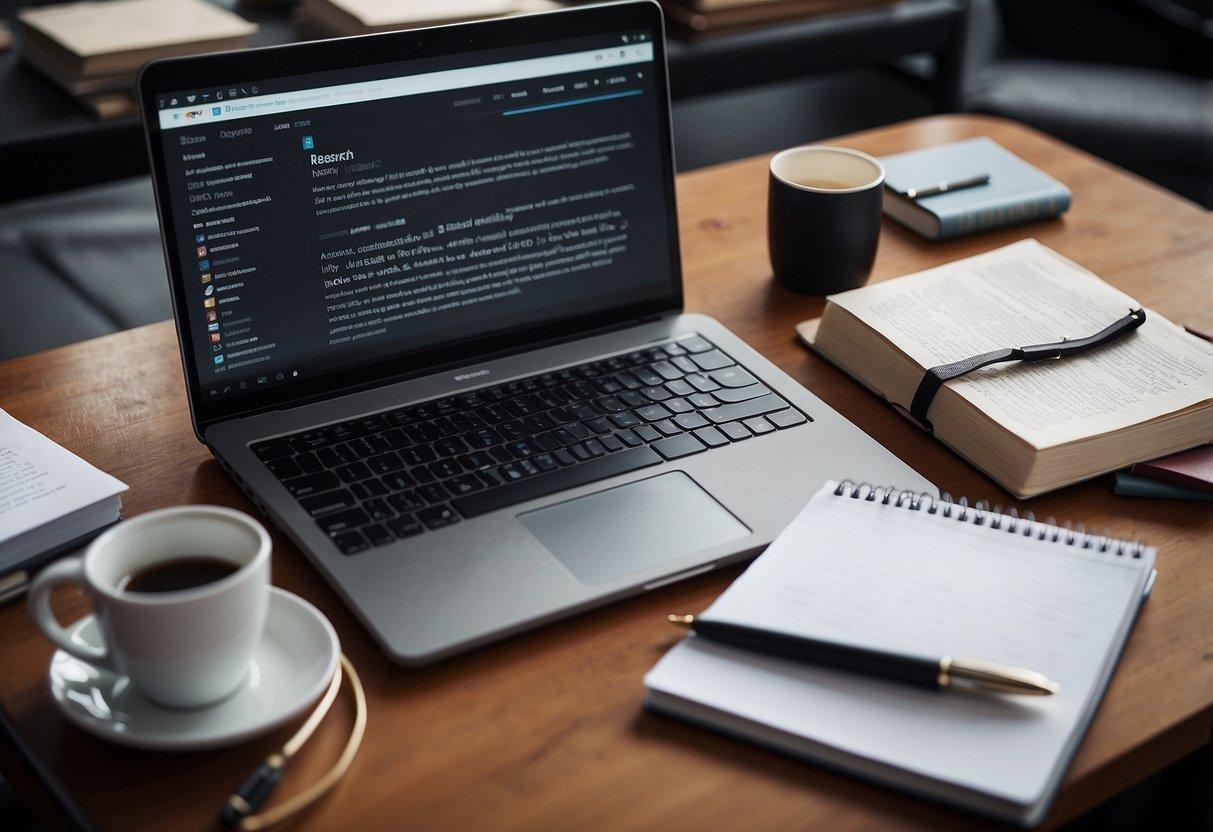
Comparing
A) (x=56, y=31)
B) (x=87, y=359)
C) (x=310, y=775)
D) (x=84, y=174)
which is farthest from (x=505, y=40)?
(x=56, y=31)

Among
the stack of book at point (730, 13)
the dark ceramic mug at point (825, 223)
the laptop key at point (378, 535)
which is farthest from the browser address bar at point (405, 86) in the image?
the stack of book at point (730, 13)

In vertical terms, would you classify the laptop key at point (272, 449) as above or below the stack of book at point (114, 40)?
below

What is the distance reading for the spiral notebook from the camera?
0.62 metres

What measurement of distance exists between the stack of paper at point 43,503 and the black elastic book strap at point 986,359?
1.96 ft

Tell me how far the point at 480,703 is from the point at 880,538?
283 mm

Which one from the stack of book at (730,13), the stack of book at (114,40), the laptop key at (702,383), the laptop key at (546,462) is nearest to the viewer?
the laptop key at (546,462)

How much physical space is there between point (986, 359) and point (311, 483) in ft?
1.72

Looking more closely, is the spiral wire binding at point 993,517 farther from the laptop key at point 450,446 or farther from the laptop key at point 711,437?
the laptop key at point 450,446

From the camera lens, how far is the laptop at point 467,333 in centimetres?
78

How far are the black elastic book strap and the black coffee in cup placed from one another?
54 centimetres

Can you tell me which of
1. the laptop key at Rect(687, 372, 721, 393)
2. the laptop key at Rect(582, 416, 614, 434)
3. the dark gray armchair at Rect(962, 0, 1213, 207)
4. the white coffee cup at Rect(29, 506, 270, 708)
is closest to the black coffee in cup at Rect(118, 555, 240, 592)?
the white coffee cup at Rect(29, 506, 270, 708)

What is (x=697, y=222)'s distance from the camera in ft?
4.25

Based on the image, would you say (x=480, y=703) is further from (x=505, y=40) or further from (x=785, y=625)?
(x=505, y=40)

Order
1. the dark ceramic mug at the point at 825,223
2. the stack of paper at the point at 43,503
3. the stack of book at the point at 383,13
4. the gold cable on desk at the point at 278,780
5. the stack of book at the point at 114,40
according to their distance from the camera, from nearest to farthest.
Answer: the gold cable on desk at the point at 278,780 → the stack of paper at the point at 43,503 → the dark ceramic mug at the point at 825,223 → the stack of book at the point at 114,40 → the stack of book at the point at 383,13
